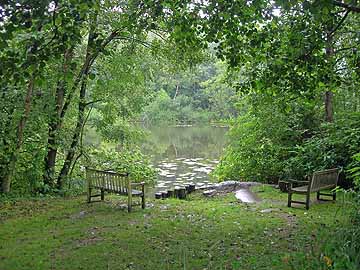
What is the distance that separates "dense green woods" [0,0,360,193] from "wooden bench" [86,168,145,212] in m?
1.97

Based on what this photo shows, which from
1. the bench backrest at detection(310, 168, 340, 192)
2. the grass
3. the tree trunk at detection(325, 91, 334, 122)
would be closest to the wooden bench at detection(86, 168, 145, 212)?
the grass

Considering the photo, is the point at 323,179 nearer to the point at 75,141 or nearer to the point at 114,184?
the point at 114,184

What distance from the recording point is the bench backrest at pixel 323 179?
9047mm

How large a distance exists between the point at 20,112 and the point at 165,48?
4677mm

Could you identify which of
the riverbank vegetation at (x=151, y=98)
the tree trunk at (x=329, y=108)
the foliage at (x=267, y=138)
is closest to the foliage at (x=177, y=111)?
the riverbank vegetation at (x=151, y=98)

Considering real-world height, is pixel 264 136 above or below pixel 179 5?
below

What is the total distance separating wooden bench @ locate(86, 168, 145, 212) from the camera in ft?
29.5

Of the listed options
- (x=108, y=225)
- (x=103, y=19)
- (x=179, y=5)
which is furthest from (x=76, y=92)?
(x=179, y=5)

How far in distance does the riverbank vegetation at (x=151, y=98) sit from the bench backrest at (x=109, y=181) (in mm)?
506

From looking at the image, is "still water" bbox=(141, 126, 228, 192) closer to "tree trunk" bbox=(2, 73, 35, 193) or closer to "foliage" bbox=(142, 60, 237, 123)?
"tree trunk" bbox=(2, 73, 35, 193)

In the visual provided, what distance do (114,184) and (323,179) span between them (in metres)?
4.73

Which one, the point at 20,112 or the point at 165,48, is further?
the point at 165,48

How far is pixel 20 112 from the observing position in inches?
392

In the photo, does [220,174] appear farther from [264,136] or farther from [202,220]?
[202,220]
